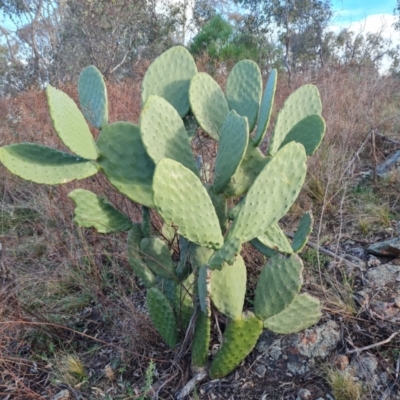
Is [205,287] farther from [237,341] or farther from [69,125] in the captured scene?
[69,125]

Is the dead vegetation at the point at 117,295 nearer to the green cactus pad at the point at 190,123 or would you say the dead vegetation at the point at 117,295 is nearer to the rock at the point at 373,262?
the rock at the point at 373,262

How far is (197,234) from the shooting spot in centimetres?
114

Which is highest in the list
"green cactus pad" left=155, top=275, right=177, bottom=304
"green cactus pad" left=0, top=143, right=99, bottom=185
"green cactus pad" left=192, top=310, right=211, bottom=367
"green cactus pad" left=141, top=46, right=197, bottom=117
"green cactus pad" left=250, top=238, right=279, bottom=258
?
"green cactus pad" left=141, top=46, right=197, bottom=117

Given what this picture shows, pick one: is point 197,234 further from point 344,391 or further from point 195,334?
point 344,391

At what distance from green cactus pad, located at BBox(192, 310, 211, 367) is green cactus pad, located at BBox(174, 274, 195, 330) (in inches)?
3.5

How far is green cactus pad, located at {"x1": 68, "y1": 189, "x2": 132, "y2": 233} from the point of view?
51.9 inches

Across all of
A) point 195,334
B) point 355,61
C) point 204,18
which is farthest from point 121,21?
point 195,334

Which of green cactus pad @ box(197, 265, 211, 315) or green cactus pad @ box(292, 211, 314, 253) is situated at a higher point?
green cactus pad @ box(292, 211, 314, 253)

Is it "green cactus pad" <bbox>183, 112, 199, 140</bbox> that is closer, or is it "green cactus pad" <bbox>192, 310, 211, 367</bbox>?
"green cactus pad" <bbox>192, 310, 211, 367</bbox>

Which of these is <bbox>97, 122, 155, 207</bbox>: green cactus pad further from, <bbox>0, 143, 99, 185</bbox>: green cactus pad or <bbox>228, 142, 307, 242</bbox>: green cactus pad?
<bbox>228, 142, 307, 242</bbox>: green cactus pad

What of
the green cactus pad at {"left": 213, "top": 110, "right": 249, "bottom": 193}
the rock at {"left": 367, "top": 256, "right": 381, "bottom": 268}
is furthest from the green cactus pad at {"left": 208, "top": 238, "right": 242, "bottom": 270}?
the rock at {"left": 367, "top": 256, "right": 381, "bottom": 268}

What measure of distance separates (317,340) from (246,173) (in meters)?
0.68

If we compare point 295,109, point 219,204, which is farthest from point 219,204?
point 295,109

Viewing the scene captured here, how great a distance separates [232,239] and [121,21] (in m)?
8.24
